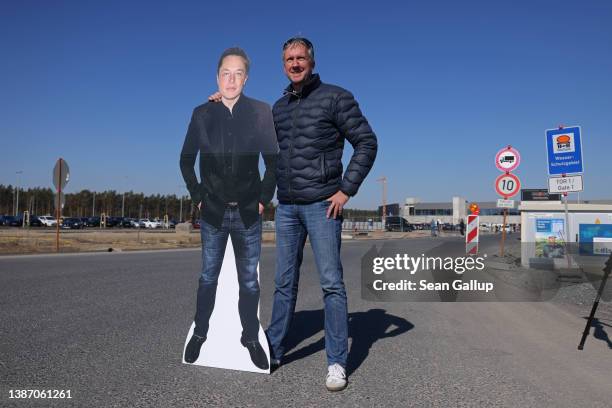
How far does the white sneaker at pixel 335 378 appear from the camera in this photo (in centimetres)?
329

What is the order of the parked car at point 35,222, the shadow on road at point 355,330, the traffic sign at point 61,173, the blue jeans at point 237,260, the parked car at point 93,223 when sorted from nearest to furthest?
the blue jeans at point 237,260 < the shadow on road at point 355,330 < the traffic sign at point 61,173 < the parked car at point 35,222 < the parked car at point 93,223

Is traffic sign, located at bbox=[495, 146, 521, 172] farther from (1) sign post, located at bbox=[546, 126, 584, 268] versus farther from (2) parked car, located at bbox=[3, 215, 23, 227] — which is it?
(2) parked car, located at bbox=[3, 215, 23, 227]

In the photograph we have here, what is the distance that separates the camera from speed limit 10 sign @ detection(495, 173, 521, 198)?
1518cm

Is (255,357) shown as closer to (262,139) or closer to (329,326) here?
(329,326)

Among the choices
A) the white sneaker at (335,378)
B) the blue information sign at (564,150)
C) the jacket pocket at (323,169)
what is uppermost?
the blue information sign at (564,150)

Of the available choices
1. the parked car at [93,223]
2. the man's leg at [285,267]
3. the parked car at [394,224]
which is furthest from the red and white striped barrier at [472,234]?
the parked car at [93,223]

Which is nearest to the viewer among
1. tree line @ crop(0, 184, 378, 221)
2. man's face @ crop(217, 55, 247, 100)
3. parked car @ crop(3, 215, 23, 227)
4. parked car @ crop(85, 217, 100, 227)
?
man's face @ crop(217, 55, 247, 100)

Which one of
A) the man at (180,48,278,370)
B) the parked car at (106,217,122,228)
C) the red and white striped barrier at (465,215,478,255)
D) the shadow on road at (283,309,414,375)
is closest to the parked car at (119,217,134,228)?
the parked car at (106,217,122,228)

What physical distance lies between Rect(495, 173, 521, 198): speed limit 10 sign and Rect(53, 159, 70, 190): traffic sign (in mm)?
14075

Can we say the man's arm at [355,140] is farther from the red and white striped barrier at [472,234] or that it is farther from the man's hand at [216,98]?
the red and white striped barrier at [472,234]

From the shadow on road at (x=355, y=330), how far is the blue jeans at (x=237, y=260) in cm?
63

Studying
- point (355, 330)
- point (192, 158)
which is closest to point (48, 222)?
point (355, 330)

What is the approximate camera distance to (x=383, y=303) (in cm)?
759

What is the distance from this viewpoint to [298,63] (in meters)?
3.80
